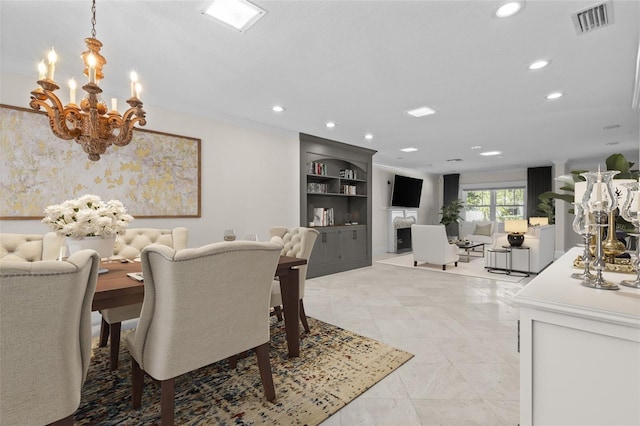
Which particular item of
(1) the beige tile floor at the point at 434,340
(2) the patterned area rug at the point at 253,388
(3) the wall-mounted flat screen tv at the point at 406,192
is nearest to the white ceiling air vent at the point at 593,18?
(1) the beige tile floor at the point at 434,340

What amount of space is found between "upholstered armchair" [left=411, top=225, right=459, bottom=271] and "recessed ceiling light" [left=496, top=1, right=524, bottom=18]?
4034mm

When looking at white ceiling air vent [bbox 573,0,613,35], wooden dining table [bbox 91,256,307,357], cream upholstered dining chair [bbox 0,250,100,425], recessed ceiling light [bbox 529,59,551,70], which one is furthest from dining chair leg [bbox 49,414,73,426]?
recessed ceiling light [bbox 529,59,551,70]

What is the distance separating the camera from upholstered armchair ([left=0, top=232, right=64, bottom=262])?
2055 mm

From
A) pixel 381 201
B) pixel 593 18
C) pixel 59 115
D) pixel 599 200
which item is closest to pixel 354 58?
pixel 593 18

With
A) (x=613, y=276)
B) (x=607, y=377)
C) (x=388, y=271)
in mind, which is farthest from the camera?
(x=388, y=271)

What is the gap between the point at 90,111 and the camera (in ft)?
5.90

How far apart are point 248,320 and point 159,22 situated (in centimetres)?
203

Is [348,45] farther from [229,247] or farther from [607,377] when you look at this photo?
[607,377]

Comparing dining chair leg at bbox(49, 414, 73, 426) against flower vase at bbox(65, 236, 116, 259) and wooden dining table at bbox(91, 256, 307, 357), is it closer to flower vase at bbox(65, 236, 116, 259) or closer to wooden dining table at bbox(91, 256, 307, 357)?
wooden dining table at bbox(91, 256, 307, 357)

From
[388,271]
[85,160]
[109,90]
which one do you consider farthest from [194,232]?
[388,271]

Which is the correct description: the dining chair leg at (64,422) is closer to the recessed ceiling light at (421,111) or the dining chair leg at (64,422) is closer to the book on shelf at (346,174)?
the recessed ceiling light at (421,111)

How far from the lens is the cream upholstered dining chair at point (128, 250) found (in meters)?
2.07

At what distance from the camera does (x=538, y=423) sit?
→ 97 centimetres

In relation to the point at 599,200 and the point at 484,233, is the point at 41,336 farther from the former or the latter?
the point at 484,233
